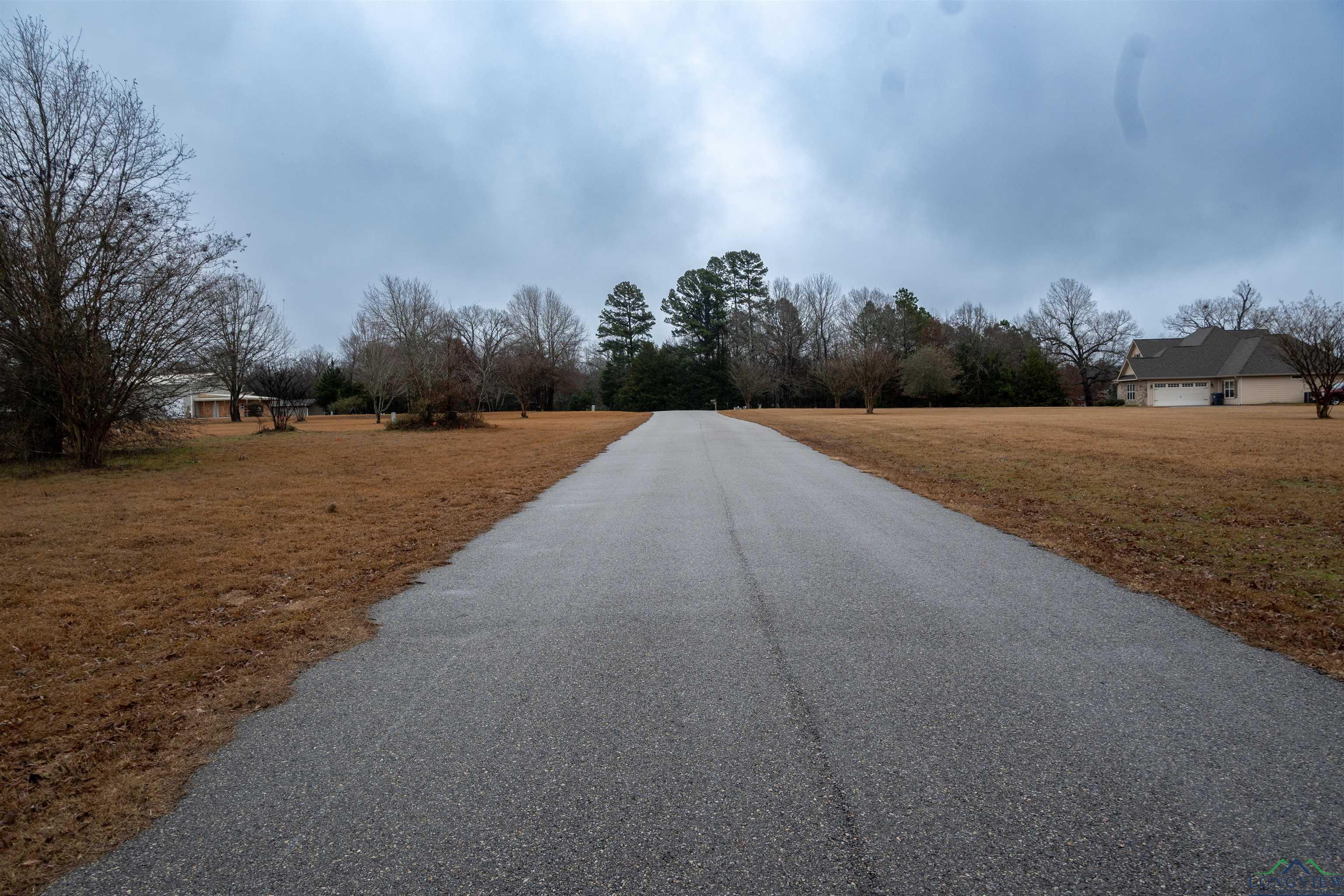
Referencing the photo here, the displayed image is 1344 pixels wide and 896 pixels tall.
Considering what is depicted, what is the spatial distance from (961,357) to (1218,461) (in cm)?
5306

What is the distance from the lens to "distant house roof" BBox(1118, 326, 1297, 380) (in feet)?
154

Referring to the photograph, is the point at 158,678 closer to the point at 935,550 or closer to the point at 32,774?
the point at 32,774

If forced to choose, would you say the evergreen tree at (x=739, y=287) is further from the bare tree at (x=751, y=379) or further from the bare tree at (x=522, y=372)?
the bare tree at (x=522, y=372)

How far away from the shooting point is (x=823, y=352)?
74.6m

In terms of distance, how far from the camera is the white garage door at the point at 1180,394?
50656 millimetres

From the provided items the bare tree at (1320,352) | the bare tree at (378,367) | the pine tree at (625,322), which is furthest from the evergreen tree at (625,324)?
the bare tree at (1320,352)

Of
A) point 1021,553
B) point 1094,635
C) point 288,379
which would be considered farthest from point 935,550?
point 288,379

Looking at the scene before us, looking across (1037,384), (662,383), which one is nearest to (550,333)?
(662,383)

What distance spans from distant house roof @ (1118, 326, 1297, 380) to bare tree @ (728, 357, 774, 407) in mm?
32118

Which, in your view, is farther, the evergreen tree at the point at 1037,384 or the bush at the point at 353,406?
the evergreen tree at the point at 1037,384

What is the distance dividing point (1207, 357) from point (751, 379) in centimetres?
3781

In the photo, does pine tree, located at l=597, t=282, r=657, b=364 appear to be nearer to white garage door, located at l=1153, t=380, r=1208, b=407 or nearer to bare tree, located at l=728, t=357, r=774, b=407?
bare tree, located at l=728, t=357, r=774, b=407

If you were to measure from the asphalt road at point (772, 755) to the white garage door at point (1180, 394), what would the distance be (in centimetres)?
5893

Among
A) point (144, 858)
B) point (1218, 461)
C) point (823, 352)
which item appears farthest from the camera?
point (823, 352)
